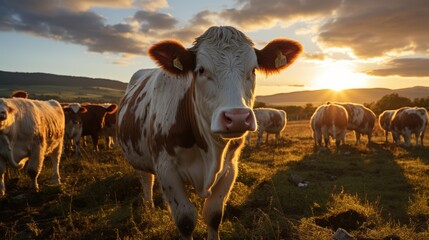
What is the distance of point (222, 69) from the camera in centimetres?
300

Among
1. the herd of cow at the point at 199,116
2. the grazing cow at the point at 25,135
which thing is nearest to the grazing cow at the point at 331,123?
the grazing cow at the point at 25,135

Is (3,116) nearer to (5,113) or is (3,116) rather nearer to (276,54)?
(5,113)

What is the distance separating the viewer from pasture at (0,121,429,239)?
15.2 ft

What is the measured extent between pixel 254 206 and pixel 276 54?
334 cm

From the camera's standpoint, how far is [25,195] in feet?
21.8

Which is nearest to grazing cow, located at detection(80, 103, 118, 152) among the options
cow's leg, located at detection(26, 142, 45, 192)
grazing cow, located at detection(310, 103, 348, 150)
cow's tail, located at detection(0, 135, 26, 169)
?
cow's leg, located at detection(26, 142, 45, 192)

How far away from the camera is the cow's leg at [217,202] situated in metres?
3.85

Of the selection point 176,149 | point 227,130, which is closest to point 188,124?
point 176,149

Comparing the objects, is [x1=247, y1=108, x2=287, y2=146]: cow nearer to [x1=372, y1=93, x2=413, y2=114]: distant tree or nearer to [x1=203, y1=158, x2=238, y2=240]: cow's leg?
[x1=203, y1=158, x2=238, y2=240]: cow's leg

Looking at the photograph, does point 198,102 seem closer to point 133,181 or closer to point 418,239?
point 418,239

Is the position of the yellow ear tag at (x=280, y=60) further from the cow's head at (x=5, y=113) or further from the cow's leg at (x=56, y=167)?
the cow's leg at (x=56, y=167)

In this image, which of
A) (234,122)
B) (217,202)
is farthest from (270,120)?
(234,122)

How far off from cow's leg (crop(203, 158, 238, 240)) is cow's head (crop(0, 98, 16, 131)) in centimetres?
459

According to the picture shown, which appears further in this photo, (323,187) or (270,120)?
(270,120)
